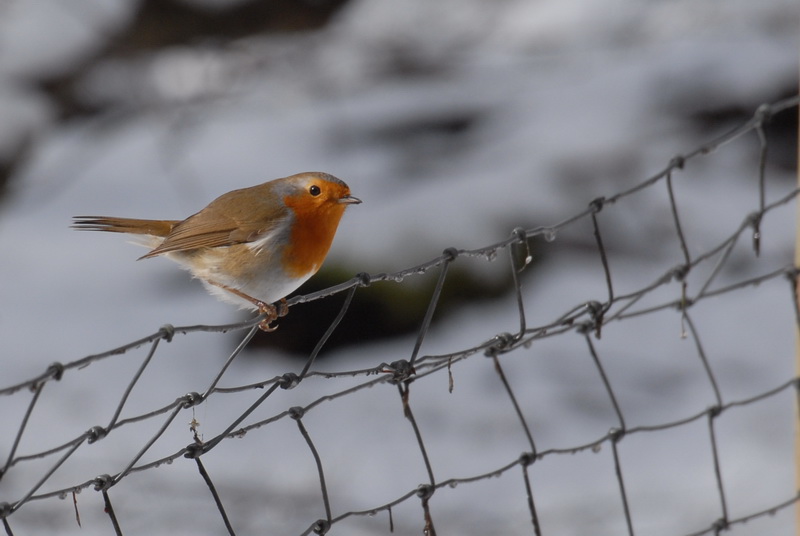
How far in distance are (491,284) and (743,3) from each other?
307cm

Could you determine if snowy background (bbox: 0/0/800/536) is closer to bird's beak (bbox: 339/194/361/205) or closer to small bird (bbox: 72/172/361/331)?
small bird (bbox: 72/172/361/331)

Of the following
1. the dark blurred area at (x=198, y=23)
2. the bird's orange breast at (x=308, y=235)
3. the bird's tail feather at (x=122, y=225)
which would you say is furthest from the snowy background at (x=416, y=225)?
the bird's orange breast at (x=308, y=235)

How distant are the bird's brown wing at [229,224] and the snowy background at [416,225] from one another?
1.53 meters

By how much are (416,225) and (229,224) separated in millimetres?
2987

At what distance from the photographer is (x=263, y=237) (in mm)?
2627

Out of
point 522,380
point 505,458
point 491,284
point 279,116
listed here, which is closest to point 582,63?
point 279,116

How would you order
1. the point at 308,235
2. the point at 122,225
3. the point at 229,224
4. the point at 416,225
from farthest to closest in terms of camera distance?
the point at 416,225 → the point at 122,225 → the point at 229,224 → the point at 308,235

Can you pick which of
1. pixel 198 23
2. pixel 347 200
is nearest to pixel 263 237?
→ pixel 347 200

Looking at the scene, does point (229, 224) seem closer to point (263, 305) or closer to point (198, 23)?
point (263, 305)

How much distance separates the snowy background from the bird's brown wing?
5.03 feet

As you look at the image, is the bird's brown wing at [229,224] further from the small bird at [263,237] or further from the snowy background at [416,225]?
the snowy background at [416,225]

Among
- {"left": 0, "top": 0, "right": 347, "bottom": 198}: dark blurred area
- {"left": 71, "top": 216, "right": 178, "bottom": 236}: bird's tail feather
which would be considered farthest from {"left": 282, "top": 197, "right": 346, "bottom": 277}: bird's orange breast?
{"left": 0, "top": 0, "right": 347, "bottom": 198}: dark blurred area

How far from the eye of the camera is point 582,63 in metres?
7.67

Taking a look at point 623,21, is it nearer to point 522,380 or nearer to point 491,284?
point 491,284
